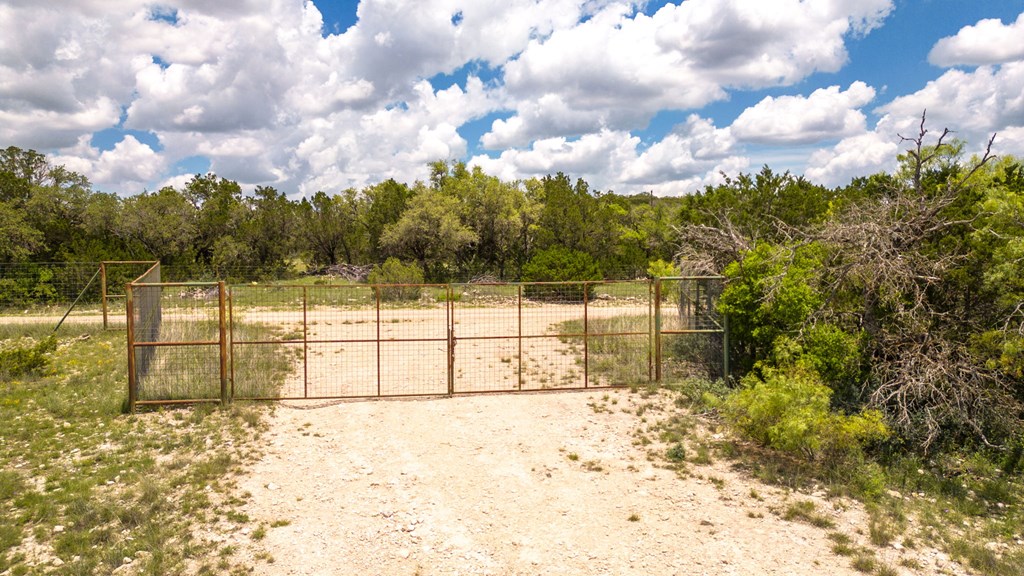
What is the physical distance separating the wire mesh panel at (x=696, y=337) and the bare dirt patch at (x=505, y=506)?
10.0 ft

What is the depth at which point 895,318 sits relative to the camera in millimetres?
12258

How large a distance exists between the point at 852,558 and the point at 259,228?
35709 millimetres

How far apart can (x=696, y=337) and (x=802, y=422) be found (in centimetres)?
593

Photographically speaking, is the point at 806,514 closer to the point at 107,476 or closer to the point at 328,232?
the point at 107,476

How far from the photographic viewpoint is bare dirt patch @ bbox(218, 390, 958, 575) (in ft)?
23.5

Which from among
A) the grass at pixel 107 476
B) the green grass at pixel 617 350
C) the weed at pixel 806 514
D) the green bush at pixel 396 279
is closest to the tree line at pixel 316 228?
the green bush at pixel 396 279

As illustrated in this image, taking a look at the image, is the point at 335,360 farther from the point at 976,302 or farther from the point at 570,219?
the point at 570,219

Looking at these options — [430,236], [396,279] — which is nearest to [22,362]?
[396,279]

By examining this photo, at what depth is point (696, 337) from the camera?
1523 cm

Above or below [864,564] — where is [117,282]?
above

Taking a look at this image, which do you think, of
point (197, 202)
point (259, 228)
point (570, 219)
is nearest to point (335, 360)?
point (570, 219)

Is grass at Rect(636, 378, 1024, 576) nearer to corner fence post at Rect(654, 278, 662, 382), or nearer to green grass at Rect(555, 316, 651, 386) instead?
corner fence post at Rect(654, 278, 662, 382)

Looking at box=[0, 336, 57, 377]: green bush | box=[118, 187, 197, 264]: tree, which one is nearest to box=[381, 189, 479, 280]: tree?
box=[118, 187, 197, 264]: tree

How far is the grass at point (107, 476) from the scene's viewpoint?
22.9 feet
